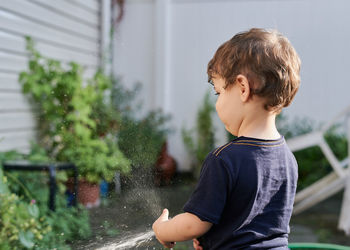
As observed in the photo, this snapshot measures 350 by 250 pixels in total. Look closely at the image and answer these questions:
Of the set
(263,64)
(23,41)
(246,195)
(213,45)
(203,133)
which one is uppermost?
(213,45)

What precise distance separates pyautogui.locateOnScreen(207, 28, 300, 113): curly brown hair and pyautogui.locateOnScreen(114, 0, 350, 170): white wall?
3547 millimetres

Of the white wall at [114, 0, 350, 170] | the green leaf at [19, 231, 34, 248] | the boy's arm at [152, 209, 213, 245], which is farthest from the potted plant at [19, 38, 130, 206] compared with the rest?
the boy's arm at [152, 209, 213, 245]

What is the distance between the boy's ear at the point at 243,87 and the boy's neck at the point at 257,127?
0.05 meters

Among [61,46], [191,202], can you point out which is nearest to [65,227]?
[191,202]

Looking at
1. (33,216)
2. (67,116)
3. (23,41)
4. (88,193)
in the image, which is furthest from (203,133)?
(33,216)

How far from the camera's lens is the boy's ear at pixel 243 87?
0.98 metres

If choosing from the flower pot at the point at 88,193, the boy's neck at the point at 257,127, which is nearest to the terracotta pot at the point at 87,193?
the flower pot at the point at 88,193

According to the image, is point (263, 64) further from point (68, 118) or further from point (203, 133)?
point (203, 133)

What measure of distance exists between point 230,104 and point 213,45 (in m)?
3.82

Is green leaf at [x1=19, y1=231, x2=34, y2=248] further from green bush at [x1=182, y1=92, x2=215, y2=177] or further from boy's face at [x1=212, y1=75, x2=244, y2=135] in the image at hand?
green bush at [x1=182, y1=92, x2=215, y2=177]

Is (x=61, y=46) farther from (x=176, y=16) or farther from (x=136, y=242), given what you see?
(x=136, y=242)

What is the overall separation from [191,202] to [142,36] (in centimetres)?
412

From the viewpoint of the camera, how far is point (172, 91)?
4.90 metres

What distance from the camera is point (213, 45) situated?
187 inches
